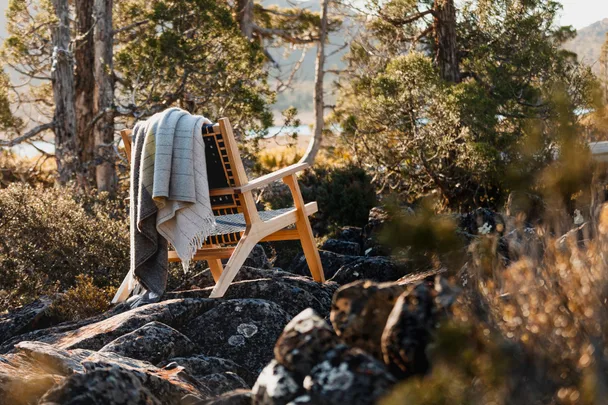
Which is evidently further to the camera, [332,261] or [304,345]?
[332,261]

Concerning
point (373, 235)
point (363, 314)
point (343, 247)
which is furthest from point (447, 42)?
point (363, 314)

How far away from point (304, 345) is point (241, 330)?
5.42 ft

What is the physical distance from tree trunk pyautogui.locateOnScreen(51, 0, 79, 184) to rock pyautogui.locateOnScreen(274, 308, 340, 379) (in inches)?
315

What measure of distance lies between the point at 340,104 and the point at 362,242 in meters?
5.95

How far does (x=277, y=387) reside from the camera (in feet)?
6.58

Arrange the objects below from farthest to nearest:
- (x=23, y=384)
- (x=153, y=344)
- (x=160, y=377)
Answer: (x=153, y=344), (x=160, y=377), (x=23, y=384)

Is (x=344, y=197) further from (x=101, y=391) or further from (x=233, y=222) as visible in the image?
(x=101, y=391)

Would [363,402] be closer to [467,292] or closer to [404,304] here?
[404,304]

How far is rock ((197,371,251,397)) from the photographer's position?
2821 millimetres

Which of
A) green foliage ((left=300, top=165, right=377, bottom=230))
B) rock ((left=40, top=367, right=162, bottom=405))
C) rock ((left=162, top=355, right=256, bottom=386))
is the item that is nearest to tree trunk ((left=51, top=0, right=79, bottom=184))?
green foliage ((left=300, top=165, right=377, bottom=230))

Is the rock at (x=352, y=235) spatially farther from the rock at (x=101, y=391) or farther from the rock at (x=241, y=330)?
the rock at (x=101, y=391)

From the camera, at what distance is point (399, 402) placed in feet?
5.22

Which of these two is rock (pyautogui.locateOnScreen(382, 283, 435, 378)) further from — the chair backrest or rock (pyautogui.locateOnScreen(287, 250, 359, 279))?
rock (pyautogui.locateOnScreen(287, 250, 359, 279))

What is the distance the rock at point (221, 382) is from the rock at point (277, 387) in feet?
2.48
